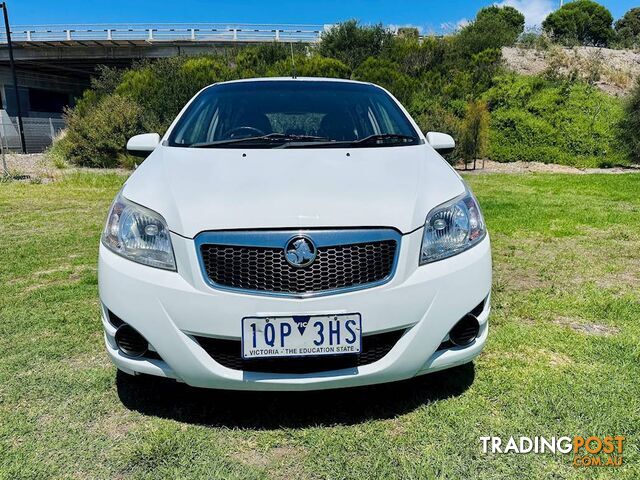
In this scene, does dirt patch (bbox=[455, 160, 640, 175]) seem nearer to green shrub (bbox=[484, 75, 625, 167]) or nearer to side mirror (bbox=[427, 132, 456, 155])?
green shrub (bbox=[484, 75, 625, 167])

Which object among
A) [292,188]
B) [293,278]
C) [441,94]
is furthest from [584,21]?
[293,278]

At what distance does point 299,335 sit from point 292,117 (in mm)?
1776

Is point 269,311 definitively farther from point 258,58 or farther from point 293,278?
point 258,58

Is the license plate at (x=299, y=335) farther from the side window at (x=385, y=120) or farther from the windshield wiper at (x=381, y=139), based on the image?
the side window at (x=385, y=120)

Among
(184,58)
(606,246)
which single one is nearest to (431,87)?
(184,58)

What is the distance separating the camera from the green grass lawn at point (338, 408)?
5.71ft

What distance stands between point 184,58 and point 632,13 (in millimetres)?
59089

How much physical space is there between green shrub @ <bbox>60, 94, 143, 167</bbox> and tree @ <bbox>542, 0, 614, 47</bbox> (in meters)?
44.1

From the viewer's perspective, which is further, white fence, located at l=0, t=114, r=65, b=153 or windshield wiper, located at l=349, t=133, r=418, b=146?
white fence, located at l=0, t=114, r=65, b=153

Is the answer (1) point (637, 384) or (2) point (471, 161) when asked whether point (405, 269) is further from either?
(2) point (471, 161)

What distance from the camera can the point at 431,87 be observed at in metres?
17.9

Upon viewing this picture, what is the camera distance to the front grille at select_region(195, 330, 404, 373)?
5.86 ft

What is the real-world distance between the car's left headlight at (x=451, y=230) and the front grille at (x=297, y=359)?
13.4 inches

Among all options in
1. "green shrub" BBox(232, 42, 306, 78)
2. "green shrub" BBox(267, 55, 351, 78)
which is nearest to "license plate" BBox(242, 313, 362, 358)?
"green shrub" BBox(267, 55, 351, 78)
